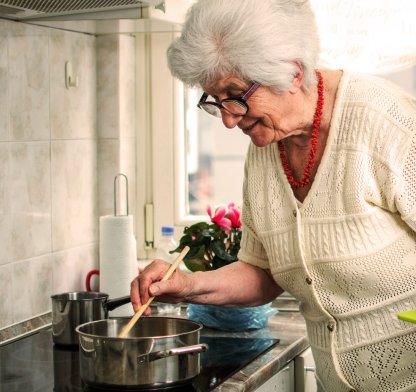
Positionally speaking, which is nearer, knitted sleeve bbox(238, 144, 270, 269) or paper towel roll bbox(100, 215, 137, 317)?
knitted sleeve bbox(238, 144, 270, 269)

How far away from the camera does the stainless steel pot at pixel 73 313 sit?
139 cm

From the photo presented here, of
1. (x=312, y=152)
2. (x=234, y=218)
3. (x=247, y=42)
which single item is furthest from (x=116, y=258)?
(x=247, y=42)

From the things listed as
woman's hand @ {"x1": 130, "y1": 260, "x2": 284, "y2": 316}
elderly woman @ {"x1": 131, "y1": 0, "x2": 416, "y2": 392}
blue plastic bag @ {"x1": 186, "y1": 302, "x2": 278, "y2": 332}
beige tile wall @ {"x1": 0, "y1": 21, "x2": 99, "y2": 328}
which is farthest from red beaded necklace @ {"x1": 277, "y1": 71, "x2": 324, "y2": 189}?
beige tile wall @ {"x1": 0, "y1": 21, "x2": 99, "y2": 328}

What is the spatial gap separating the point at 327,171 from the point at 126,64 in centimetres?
105

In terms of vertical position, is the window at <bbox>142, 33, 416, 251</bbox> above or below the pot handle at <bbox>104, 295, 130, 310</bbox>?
above

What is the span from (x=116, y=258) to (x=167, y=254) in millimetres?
256

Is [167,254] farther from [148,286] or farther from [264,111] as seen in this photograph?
[264,111]

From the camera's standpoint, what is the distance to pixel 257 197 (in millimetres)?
1270

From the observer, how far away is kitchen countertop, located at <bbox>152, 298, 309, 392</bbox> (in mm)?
1168

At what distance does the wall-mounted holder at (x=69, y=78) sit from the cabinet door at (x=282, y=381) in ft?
3.38

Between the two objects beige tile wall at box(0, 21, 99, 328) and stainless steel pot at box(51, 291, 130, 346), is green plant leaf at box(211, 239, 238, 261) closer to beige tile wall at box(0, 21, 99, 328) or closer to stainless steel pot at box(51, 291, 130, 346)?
stainless steel pot at box(51, 291, 130, 346)

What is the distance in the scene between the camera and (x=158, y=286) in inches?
43.3

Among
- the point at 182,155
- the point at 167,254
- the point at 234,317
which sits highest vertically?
the point at 182,155

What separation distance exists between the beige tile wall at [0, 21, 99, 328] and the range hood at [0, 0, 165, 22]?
9cm
